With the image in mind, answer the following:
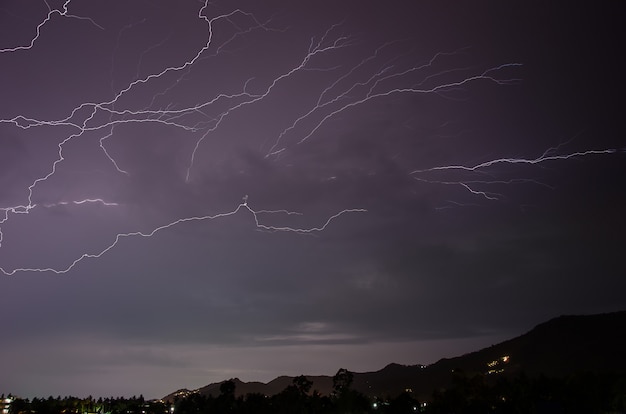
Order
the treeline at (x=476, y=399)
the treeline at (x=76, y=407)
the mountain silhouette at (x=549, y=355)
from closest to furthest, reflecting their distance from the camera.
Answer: the treeline at (x=476, y=399) < the treeline at (x=76, y=407) < the mountain silhouette at (x=549, y=355)

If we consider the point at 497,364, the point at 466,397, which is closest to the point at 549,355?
the point at 497,364

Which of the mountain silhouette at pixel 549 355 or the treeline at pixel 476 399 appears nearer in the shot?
the treeline at pixel 476 399

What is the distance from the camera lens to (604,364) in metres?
81.4

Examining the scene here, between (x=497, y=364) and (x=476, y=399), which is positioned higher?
(x=497, y=364)

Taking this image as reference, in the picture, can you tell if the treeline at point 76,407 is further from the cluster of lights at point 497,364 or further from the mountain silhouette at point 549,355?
the cluster of lights at point 497,364

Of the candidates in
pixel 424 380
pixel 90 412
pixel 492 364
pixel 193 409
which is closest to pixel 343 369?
pixel 193 409

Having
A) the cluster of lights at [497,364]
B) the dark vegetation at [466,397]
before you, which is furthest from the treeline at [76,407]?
the cluster of lights at [497,364]

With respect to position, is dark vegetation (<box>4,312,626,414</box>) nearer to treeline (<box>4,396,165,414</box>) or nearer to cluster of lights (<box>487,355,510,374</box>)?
treeline (<box>4,396,165,414</box>)

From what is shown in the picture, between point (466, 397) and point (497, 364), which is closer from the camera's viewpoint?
point (466, 397)

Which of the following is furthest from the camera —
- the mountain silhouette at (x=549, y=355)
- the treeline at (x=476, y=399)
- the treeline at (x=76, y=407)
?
the mountain silhouette at (x=549, y=355)

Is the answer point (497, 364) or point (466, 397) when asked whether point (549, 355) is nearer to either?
point (497, 364)

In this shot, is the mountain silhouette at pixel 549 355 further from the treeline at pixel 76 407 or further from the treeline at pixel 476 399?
the treeline at pixel 476 399

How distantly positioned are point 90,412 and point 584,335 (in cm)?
9390

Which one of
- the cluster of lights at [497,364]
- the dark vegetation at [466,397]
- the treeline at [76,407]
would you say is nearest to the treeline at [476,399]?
the dark vegetation at [466,397]
